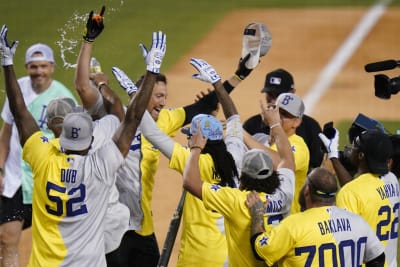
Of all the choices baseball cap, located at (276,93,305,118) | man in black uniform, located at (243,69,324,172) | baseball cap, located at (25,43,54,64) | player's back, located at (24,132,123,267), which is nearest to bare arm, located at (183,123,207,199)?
player's back, located at (24,132,123,267)

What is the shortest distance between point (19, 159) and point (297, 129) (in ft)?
9.92

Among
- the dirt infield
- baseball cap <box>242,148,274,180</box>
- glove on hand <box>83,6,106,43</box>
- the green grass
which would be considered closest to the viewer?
baseball cap <box>242,148,274,180</box>

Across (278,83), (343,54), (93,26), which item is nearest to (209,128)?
(93,26)

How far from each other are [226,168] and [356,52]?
1240cm

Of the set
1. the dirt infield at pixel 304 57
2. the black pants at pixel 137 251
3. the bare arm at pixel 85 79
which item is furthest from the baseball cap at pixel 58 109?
the dirt infield at pixel 304 57

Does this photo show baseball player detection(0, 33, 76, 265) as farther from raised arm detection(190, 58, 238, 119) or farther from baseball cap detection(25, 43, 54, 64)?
raised arm detection(190, 58, 238, 119)

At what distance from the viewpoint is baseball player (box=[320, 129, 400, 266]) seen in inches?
280

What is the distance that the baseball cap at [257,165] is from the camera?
22.0ft

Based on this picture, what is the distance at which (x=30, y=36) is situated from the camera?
1834 cm

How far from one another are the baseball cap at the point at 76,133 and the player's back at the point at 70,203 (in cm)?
8

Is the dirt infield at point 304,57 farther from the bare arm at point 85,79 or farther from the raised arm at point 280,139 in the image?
the raised arm at point 280,139

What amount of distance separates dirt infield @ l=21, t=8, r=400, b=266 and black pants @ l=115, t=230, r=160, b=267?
423cm

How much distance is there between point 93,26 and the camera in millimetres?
7453

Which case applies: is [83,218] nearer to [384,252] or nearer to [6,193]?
[384,252]
